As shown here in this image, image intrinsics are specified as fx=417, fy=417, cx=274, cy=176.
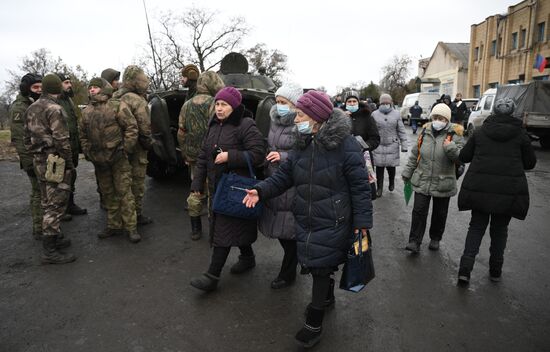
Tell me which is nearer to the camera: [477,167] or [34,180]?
[477,167]

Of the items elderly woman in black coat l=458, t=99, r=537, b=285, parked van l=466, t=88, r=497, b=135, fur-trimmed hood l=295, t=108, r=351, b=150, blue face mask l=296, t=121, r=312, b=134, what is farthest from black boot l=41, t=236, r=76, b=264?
parked van l=466, t=88, r=497, b=135

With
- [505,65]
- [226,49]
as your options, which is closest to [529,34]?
[505,65]

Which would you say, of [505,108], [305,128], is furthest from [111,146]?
[505,108]

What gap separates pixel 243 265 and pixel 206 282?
1.91 feet

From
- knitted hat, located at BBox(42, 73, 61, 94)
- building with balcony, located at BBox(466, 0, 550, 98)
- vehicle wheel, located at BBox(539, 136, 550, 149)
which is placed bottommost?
vehicle wheel, located at BBox(539, 136, 550, 149)

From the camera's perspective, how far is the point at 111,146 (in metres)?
4.72

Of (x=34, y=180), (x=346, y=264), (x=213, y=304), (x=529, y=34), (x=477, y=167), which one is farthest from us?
(x=529, y=34)

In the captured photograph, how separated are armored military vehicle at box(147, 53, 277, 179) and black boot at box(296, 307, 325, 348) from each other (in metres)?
3.39

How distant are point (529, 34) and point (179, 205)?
96.4 ft

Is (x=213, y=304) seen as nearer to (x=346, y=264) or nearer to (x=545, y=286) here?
(x=346, y=264)

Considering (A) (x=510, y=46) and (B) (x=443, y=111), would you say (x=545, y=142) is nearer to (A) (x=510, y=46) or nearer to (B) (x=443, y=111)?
(B) (x=443, y=111)

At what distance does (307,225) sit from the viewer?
9.39ft

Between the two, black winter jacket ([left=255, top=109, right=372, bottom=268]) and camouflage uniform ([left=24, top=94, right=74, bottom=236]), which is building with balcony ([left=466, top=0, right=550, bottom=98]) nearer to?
black winter jacket ([left=255, top=109, right=372, bottom=268])

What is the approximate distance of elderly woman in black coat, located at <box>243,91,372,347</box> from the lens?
2746mm
